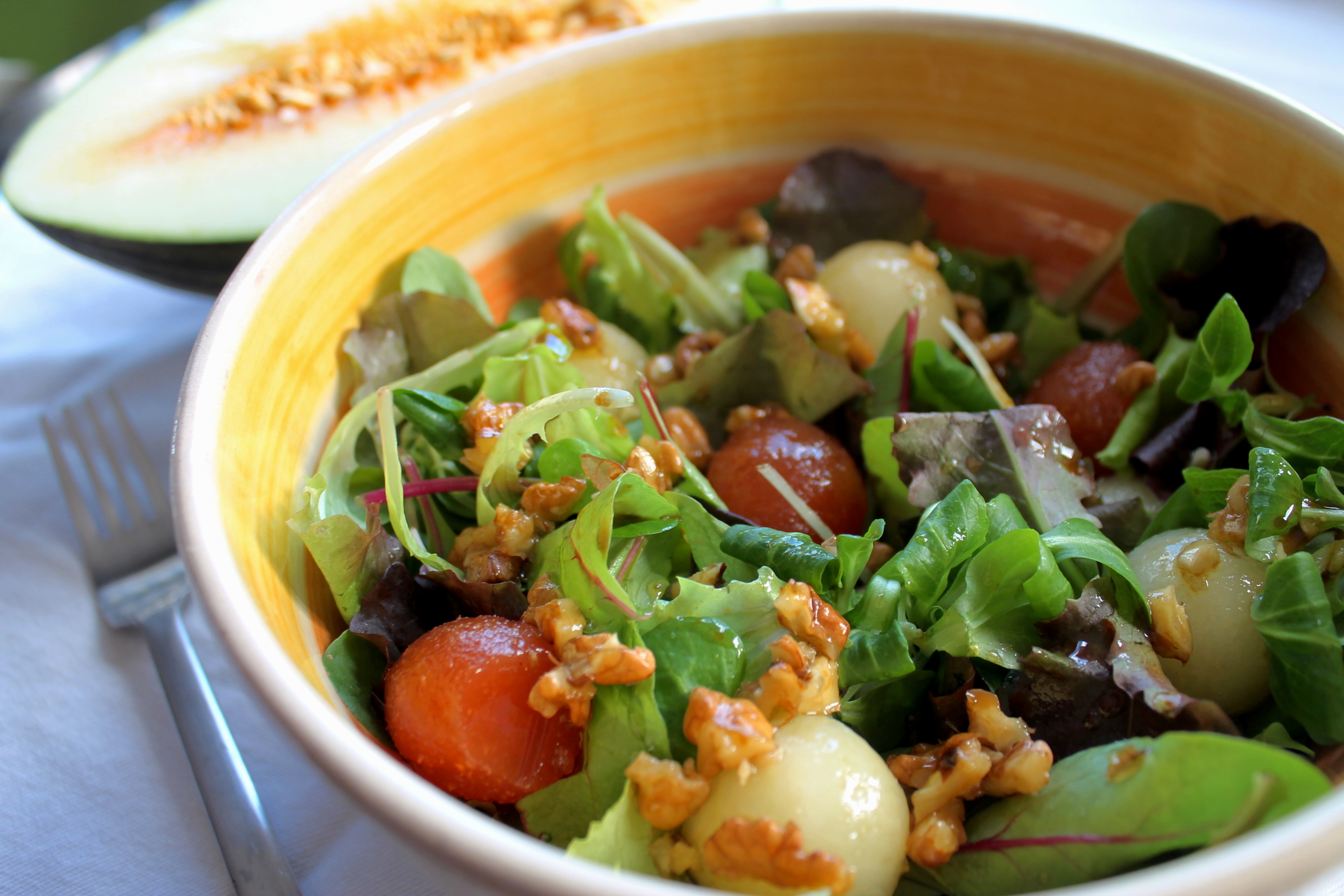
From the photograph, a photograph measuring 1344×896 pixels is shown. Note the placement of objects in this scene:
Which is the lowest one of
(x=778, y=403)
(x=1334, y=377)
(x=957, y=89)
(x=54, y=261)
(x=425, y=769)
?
(x=54, y=261)

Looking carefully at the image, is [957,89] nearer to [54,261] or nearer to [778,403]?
[778,403]

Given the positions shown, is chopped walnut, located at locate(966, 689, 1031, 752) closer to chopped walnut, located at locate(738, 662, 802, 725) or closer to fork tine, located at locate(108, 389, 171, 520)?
chopped walnut, located at locate(738, 662, 802, 725)

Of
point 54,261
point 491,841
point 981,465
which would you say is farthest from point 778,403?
point 54,261

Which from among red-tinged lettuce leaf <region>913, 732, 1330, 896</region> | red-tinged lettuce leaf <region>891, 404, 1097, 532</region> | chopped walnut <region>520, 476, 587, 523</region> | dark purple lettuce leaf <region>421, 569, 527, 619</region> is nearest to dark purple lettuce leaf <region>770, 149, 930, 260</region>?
red-tinged lettuce leaf <region>891, 404, 1097, 532</region>

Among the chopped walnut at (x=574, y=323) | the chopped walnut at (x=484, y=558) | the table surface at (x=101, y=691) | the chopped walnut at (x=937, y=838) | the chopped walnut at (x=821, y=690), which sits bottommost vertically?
the table surface at (x=101, y=691)

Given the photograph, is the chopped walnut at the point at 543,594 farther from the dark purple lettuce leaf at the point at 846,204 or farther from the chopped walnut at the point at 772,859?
the dark purple lettuce leaf at the point at 846,204

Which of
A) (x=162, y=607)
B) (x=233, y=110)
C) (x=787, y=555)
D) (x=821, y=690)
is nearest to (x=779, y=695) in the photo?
(x=821, y=690)

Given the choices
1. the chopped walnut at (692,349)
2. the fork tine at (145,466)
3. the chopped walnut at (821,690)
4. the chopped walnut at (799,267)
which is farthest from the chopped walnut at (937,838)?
the fork tine at (145,466)
